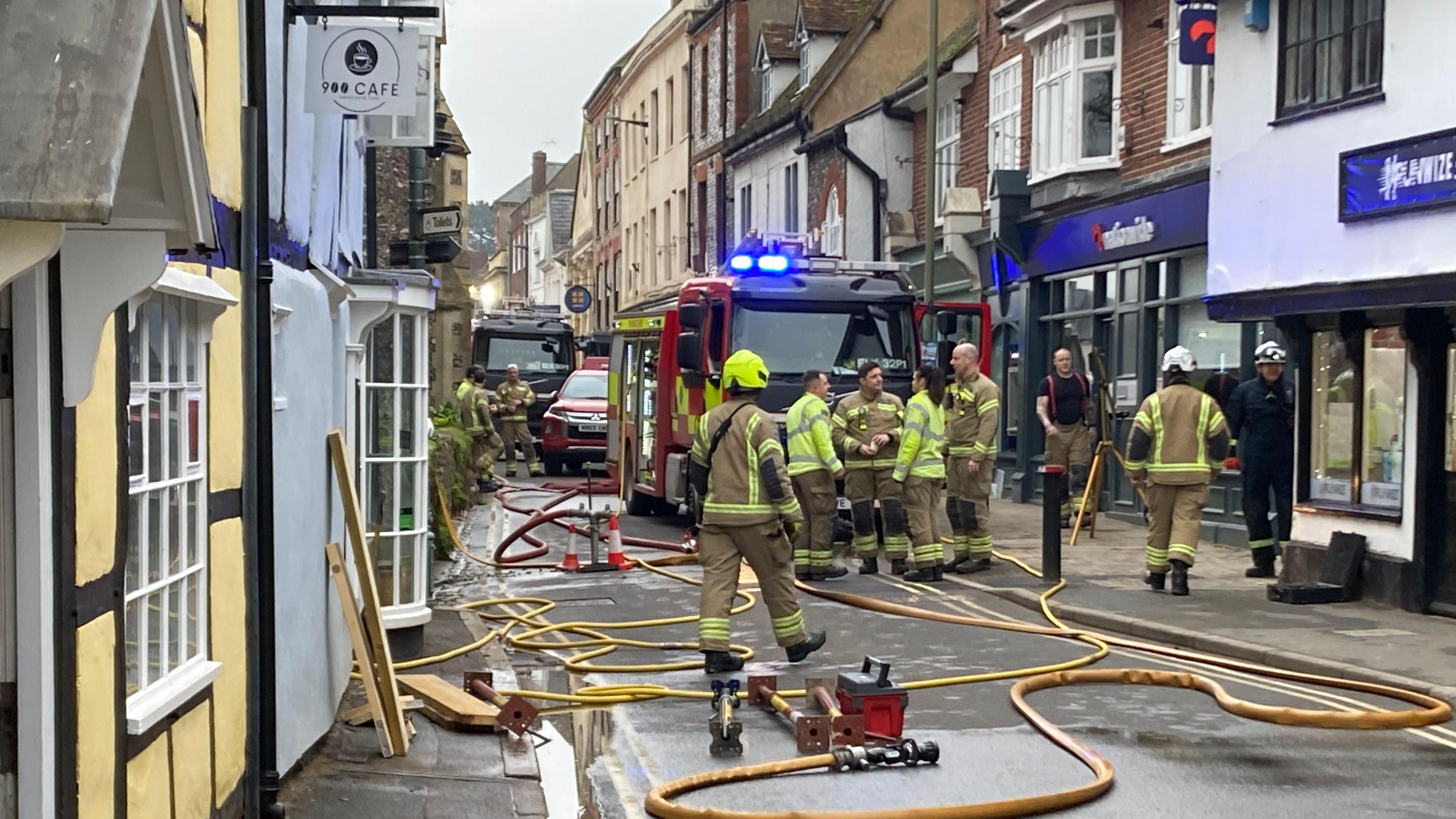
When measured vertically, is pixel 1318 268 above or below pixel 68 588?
above

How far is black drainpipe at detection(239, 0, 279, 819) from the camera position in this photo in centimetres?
656

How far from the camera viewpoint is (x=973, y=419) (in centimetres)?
1504

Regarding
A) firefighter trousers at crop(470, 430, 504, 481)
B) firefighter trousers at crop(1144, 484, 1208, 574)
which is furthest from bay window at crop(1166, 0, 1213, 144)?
firefighter trousers at crop(470, 430, 504, 481)

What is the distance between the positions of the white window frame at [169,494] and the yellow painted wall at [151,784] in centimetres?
10

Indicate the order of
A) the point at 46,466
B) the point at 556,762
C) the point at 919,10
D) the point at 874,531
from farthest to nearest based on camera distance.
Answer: the point at 919,10
the point at 874,531
the point at 556,762
the point at 46,466

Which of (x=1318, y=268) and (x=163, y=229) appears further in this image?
A: (x=1318, y=268)

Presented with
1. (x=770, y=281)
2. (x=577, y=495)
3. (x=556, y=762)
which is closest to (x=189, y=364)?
(x=556, y=762)

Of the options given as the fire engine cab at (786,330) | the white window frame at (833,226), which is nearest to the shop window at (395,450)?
the fire engine cab at (786,330)

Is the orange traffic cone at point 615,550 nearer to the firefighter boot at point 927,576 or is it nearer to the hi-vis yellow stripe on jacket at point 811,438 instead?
the hi-vis yellow stripe on jacket at point 811,438

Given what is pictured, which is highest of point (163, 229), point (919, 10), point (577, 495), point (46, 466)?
point (919, 10)

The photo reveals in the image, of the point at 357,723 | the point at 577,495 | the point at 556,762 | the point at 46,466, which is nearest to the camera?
the point at 46,466

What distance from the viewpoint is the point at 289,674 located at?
23.7 ft

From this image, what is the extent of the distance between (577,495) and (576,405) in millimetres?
3964

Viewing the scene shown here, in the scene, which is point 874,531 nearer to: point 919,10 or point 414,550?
point 414,550
